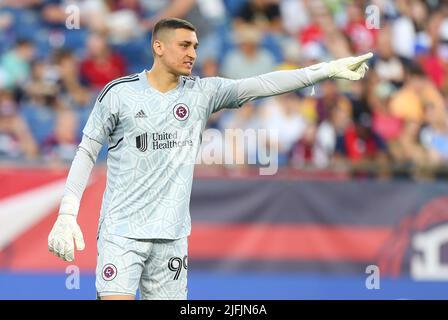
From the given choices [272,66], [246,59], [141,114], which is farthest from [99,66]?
[141,114]

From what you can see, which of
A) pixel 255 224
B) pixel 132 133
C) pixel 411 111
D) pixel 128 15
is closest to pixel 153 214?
pixel 132 133

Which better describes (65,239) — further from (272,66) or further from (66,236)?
(272,66)

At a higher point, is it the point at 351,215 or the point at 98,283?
the point at 351,215

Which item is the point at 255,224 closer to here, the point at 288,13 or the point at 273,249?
the point at 273,249

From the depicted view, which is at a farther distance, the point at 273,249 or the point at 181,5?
the point at 181,5

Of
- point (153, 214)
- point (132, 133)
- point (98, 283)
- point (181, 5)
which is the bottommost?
point (98, 283)

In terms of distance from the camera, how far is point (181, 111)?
22.0ft

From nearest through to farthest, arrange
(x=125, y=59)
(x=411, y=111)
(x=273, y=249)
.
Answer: (x=273, y=249)
(x=411, y=111)
(x=125, y=59)

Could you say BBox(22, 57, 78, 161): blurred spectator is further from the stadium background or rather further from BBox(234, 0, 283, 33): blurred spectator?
BBox(234, 0, 283, 33): blurred spectator

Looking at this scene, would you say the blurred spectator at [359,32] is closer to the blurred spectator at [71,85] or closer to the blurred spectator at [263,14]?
the blurred spectator at [263,14]

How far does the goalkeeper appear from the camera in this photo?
6.61 m

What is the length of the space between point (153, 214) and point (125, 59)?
7494 millimetres

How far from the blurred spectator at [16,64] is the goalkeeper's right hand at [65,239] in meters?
6.98

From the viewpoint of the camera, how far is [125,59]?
1389cm
